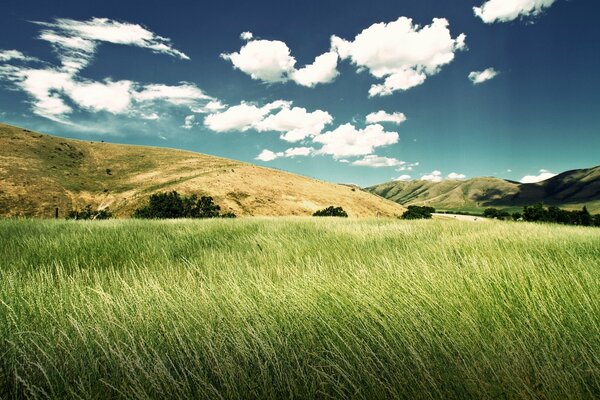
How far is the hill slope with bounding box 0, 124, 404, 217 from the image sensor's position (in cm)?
5872

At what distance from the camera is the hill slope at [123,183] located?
58719mm

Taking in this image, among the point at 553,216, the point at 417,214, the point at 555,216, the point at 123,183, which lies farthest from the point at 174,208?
the point at 555,216

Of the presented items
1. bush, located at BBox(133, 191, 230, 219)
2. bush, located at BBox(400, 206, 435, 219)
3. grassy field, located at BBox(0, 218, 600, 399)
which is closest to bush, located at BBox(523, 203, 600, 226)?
bush, located at BBox(400, 206, 435, 219)

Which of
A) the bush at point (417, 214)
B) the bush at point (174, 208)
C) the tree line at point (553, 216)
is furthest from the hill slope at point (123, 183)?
the tree line at point (553, 216)

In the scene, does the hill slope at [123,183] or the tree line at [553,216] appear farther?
the hill slope at [123,183]

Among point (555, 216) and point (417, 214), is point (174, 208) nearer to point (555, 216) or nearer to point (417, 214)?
point (417, 214)

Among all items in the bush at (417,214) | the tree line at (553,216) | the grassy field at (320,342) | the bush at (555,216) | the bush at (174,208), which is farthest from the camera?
the bush at (417,214)

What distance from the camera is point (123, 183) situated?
75.4 metres

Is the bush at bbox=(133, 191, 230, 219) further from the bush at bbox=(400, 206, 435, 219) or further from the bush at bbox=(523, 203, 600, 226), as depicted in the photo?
the bush at bbox=(523, 203, 600, 226)

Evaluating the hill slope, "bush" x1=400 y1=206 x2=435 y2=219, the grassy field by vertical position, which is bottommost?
the grassy field

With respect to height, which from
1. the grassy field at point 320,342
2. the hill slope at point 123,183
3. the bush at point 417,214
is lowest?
the grassy field at point 320,342

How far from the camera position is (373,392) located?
128 cm

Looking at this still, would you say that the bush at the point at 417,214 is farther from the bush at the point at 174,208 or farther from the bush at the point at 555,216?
the bush at the point at 174,208

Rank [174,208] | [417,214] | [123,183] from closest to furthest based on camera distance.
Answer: [174,208], [417,214], [123,183]
